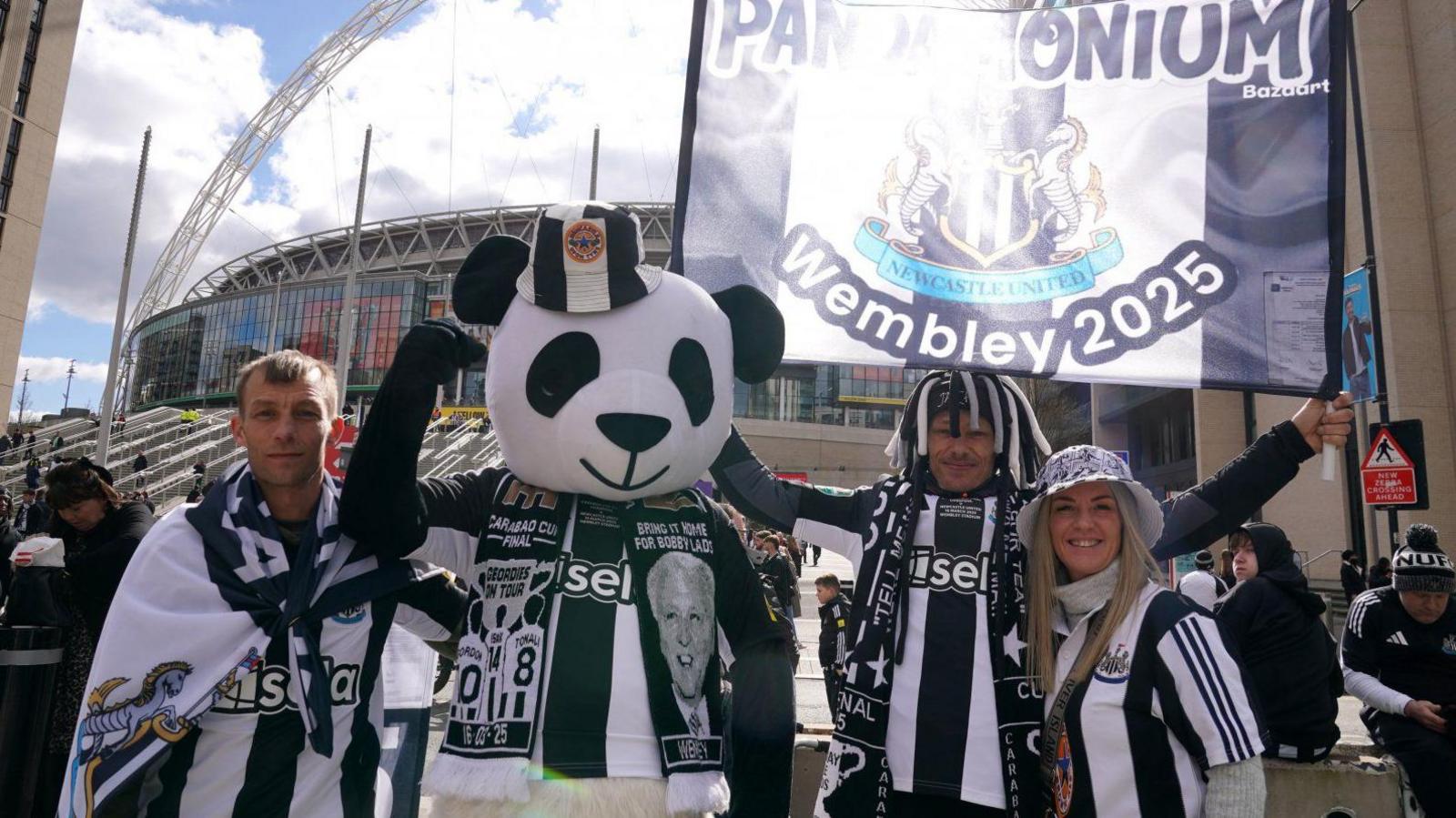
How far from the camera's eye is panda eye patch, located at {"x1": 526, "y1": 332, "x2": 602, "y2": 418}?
2.49 m

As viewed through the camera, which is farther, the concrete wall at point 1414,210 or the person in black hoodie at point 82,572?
the concrete wall at point 1414,210

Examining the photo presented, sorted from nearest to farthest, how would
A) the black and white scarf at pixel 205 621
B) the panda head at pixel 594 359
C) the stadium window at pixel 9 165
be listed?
1. the black and white scarf at pixel 205 621
2. the panda head at pixel 594 359
3. the stadium window at pixel 9 165

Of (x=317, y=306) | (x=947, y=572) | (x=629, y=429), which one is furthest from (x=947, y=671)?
(x=317, y=306)

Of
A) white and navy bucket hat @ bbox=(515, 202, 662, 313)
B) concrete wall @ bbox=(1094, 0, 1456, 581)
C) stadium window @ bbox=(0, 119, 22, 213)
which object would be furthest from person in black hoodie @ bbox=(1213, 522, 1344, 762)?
stadium window @ bbox=(0, 119, 22, 213)

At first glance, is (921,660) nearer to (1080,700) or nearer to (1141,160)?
(1080,700)

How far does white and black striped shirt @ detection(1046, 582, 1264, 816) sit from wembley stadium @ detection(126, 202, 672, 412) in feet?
199

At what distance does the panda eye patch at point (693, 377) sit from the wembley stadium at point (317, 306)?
6000 centimetres

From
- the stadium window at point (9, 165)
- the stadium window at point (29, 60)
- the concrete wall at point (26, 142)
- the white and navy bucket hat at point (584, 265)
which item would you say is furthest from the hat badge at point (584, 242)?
the stadium window at point (29, 60)

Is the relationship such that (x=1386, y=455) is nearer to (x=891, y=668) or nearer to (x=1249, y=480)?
(x=1249, y=480)

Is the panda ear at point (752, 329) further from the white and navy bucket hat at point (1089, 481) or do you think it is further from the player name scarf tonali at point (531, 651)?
the white and navy bucket hat at point (1089, 481)

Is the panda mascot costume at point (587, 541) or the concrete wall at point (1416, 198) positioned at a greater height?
the concrete wall at point (1416, 198)

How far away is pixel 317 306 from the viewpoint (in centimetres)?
7025

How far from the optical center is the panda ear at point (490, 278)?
2658 millimetres

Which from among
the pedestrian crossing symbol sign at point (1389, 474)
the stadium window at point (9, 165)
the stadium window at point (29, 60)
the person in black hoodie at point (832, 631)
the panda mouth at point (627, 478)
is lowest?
the person in black hoodie at point (832, 631)
